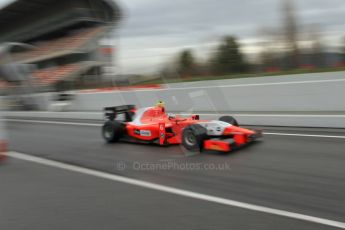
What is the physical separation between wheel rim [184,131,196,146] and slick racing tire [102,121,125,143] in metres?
2.28

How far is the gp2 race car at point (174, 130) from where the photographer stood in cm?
809

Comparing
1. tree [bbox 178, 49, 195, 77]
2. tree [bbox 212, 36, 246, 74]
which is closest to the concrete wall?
tree [bbox 178, 49, 195, 77]

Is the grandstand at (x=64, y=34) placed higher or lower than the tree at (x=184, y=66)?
higher

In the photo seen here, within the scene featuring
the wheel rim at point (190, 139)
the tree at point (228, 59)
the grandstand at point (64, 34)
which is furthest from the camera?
the grandstand at point (64, 34)

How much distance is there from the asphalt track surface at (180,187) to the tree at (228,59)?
18856 millimetres

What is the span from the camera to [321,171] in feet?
20.6

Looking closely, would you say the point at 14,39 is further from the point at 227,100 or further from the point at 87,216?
the point at 87,216

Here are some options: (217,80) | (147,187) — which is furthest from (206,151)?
(217,80)

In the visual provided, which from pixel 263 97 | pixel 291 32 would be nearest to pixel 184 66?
pixel 263 97

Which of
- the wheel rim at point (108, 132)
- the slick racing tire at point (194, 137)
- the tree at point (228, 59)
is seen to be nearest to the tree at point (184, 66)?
the wheel rim at point (108, 132)

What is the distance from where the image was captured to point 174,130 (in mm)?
8852

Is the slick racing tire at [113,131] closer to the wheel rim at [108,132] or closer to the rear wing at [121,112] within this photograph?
the wheel rim at [108,132]

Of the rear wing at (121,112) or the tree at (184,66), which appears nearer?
the rear wing at (121,112)

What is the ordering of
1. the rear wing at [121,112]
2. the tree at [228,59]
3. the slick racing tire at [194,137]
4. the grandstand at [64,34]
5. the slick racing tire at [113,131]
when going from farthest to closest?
1. the grandstand at [64,34]
2. the tree at [228,59]
3. the rear wing at [121,112]
4. the slick racing tire at [113,131]
5. the slick racing tire at [194,137]
